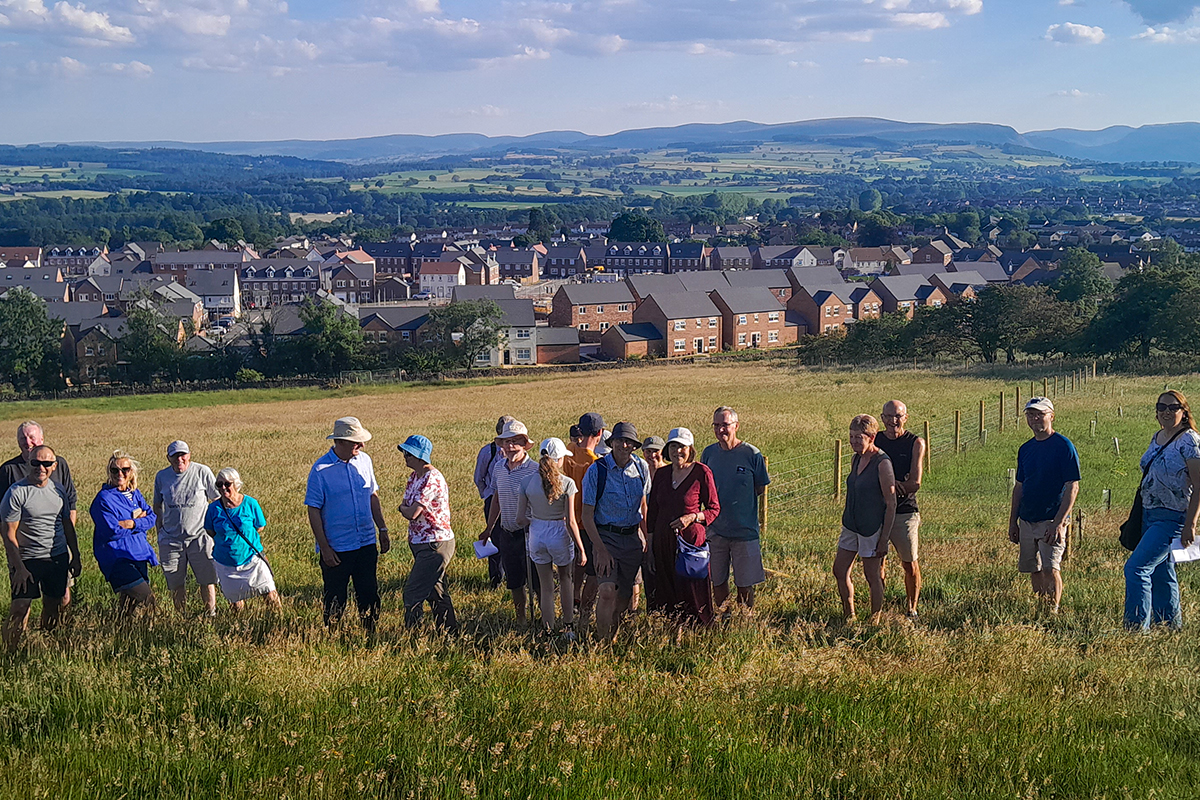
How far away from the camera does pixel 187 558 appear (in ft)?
29.4

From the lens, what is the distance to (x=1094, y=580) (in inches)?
387

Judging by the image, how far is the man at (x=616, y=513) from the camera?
7875 millimetres

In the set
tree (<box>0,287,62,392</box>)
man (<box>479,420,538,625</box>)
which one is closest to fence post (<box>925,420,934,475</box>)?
man (<box>479,420,538,625</box>)

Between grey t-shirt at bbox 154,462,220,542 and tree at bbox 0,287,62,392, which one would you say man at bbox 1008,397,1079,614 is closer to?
grey t-shirt at bbox 154,462,220,542

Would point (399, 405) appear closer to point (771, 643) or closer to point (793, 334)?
point (771, 643)

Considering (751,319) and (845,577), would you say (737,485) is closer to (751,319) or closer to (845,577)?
(845,577)

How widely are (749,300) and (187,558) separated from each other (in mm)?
80574

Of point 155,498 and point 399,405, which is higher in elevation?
point 155,498

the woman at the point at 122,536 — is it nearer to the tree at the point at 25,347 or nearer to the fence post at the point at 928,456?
the fence post at the point at 928,456

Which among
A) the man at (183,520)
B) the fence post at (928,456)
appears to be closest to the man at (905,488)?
the man at (183,520)

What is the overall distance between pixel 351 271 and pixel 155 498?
396 ft

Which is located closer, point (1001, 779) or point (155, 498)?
point (1001, 779)

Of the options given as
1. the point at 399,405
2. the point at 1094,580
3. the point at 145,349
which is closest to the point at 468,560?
the point at 1094,580

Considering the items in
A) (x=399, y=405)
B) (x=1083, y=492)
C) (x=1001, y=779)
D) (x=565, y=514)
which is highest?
(x=565, y=514)
